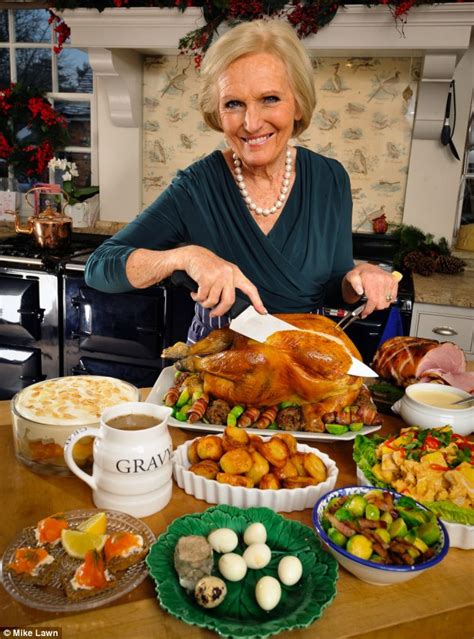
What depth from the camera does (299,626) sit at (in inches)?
26.7

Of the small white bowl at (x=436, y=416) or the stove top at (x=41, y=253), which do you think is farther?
the stove top at (x=41, y=253)

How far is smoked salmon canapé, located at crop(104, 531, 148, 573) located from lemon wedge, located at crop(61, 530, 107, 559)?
0.5 inches

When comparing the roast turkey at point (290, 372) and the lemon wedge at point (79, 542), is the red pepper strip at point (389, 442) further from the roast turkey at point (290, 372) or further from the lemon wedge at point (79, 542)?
the lemon wedge at point (79, 542)

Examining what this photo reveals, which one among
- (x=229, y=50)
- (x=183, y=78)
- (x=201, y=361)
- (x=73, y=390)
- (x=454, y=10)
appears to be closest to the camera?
(x=73, y=390)

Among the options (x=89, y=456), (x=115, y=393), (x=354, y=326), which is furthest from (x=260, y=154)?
(x=354, y=326)

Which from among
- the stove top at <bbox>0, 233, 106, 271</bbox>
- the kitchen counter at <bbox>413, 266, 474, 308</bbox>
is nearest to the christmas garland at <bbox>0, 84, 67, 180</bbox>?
the stove top at <bbox>0, 233, 106, 271</bbox>

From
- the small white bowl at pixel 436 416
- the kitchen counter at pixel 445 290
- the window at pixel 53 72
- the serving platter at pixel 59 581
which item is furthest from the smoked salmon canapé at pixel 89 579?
the window at pixel 53 72

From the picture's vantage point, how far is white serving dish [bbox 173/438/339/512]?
0.91 meters

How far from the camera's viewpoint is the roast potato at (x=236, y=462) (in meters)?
0.94

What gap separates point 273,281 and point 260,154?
331 mm

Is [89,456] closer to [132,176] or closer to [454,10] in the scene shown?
[454,10]

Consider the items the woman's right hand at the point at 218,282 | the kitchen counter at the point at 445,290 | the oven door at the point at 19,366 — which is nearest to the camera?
the woman's right hand at the point at 218,282

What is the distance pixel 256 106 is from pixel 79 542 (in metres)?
1.06

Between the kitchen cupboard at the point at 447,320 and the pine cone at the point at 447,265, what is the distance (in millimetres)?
446
